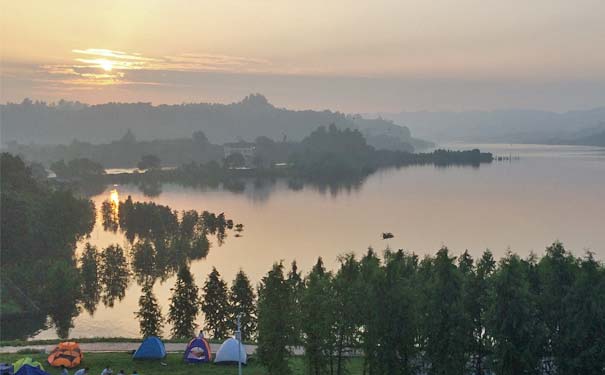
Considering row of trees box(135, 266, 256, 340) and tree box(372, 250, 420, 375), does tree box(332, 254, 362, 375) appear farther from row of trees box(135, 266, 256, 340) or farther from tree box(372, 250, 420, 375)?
row of trees box(135, 266, 256, 340)

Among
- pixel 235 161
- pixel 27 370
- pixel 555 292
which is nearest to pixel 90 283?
pixel 27 370

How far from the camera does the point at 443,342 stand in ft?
67.2

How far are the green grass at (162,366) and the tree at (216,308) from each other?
23.9ft

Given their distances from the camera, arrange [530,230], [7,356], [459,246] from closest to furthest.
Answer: [7,356], [459,246], [530,230]

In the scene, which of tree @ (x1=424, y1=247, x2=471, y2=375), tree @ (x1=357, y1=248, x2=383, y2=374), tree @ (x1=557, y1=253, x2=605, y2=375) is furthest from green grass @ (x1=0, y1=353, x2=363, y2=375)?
tree @ (x1=557, y1=253, x2=605, y2=375)

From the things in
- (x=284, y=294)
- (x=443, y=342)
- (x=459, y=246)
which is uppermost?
(x=284, y=294)

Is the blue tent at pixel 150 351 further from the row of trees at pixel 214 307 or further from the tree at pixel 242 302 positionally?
the tree at pixel 242 302

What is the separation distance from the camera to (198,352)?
25594 mm

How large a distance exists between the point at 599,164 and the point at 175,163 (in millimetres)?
117792

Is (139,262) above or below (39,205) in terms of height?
below

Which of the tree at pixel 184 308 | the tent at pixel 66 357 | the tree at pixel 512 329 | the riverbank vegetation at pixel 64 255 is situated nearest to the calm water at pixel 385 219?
the riverbank vegetation at pixel 64 255

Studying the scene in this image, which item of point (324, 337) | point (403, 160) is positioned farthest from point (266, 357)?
point (403, 160)

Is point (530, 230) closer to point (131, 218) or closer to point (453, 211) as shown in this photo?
point (453, 211)

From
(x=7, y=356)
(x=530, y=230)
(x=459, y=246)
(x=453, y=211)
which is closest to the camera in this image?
(x=7, y=356)
